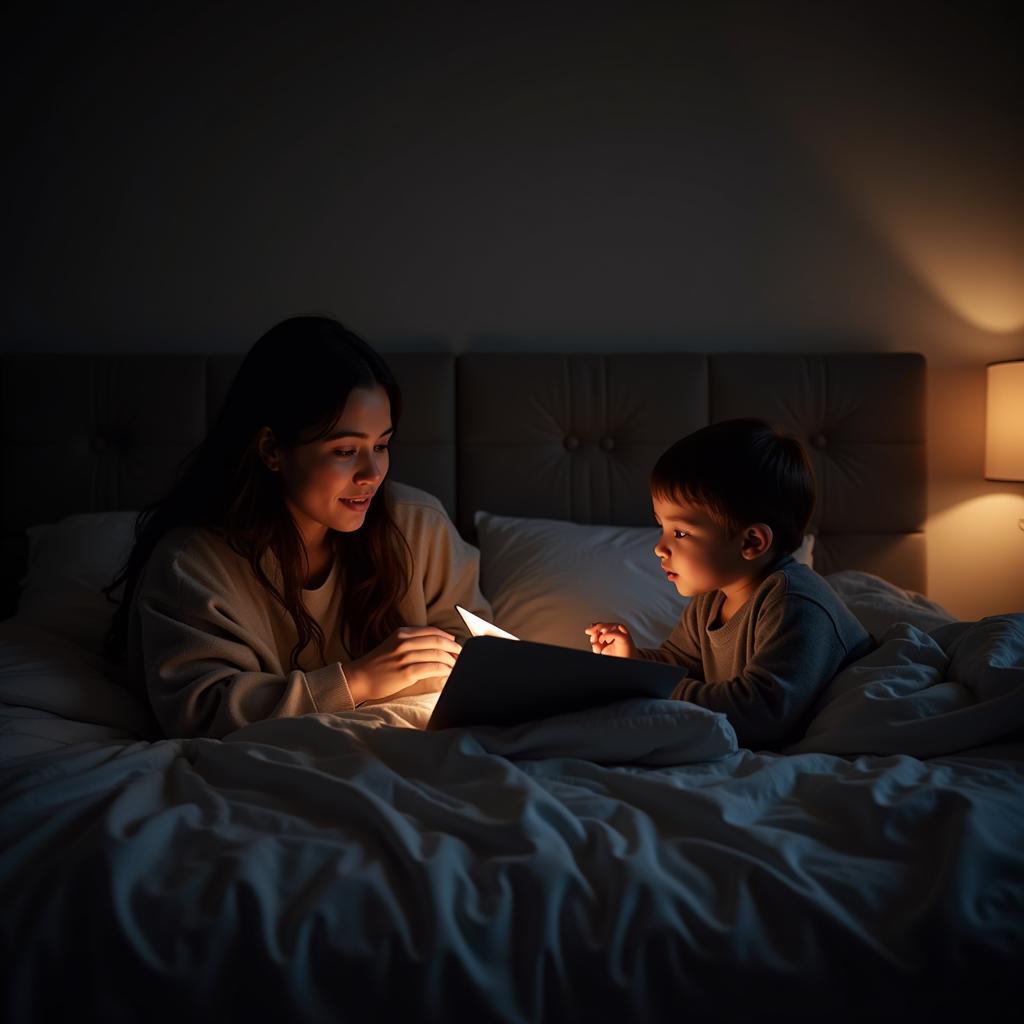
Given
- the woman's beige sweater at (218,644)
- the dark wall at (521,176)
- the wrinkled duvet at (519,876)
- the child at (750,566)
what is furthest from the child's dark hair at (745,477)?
the dark wall at (521,176)

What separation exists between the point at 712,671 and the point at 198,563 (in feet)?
2.99

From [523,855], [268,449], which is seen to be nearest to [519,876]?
[523,855]

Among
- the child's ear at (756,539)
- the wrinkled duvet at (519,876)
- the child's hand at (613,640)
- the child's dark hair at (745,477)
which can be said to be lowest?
the wrinkled duvet at (519,876)

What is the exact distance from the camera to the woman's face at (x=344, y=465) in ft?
4.85

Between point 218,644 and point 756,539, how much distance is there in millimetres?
892

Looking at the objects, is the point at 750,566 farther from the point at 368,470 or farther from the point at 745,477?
the point at 368,470

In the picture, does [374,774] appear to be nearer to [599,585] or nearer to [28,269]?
[599,585]

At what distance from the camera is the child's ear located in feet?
4.68

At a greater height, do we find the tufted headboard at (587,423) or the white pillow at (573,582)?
the tufted headboard at (587,423)

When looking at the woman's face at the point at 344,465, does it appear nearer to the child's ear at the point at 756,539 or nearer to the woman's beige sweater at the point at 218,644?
the woman's beige sweater at the point at 218,644

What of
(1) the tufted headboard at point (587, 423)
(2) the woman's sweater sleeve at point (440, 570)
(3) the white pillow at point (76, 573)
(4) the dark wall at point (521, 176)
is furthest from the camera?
(4) the dark wall at point (521, 176)

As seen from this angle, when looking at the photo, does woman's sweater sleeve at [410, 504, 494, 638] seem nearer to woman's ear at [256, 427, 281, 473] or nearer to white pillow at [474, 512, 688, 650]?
white pillow at [474, 512, 688, 650]

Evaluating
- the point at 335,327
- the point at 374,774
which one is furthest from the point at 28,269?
the point at 374,774

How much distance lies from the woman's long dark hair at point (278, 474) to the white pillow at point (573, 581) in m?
0.40
